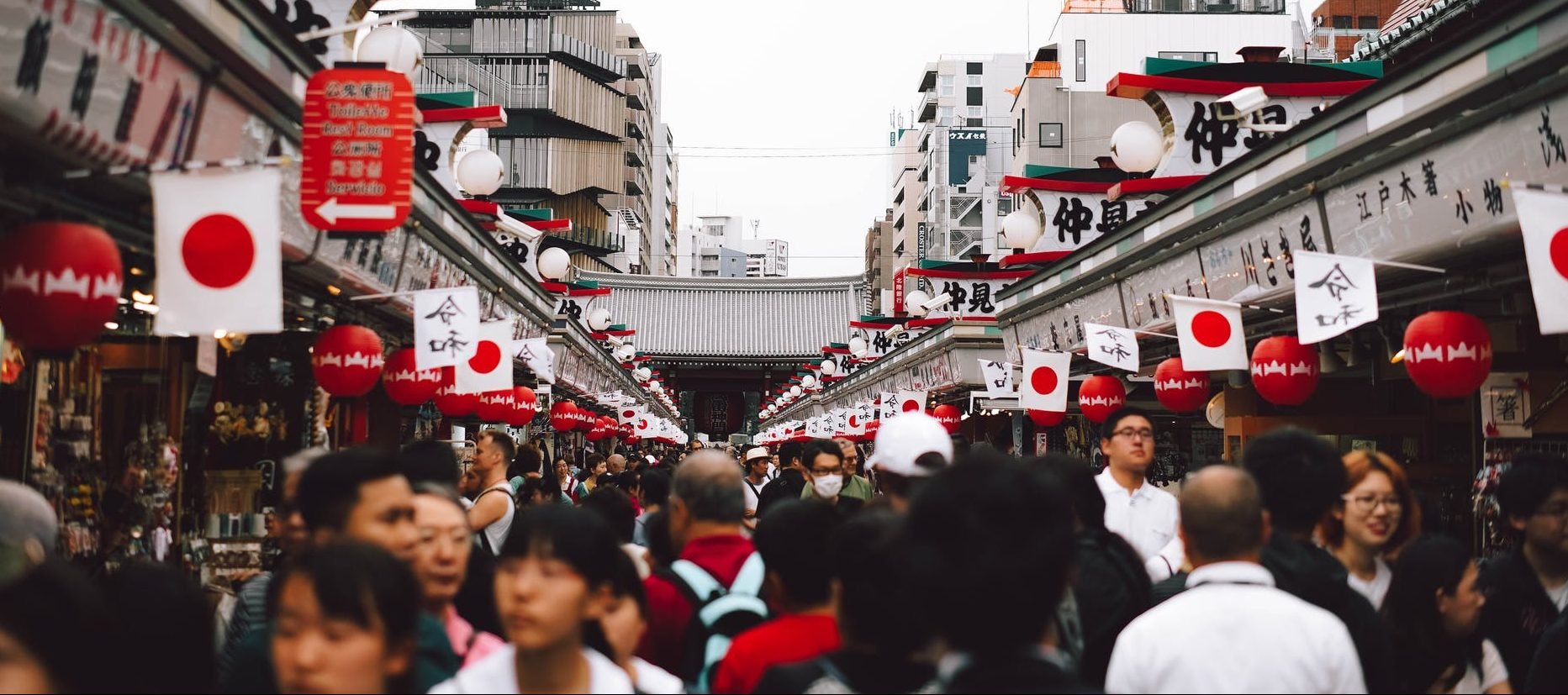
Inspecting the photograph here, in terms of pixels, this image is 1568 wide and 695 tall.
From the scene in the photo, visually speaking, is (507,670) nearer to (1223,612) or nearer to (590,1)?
(1223,612)

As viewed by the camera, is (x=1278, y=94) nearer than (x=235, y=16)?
No

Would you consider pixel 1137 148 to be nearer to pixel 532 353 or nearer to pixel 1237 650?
pixel 532 353

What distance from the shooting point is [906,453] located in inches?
225

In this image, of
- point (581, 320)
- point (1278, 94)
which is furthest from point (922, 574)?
point (581, 320)

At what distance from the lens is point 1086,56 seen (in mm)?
A: 42062

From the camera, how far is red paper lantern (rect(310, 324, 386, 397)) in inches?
347

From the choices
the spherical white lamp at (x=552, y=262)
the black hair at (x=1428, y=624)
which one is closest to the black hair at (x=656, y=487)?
the black hair at (x=1428, y=624)

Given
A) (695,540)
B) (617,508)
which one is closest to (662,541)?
(695,540)

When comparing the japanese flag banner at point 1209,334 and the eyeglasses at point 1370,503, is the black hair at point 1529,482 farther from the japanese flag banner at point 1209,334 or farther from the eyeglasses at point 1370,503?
the japanese flag banner at point 1209,334

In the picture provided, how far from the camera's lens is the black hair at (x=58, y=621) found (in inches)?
116

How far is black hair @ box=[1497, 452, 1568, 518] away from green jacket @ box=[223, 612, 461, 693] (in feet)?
14.5

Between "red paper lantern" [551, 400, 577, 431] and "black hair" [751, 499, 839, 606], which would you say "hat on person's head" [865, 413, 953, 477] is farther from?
"red paper lantern" [551, 400, 577, 431]

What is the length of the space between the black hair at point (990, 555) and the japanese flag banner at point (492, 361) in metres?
8.68

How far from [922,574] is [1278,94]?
12653mm
